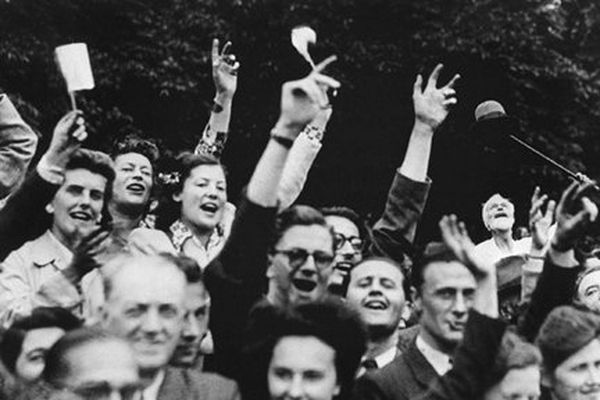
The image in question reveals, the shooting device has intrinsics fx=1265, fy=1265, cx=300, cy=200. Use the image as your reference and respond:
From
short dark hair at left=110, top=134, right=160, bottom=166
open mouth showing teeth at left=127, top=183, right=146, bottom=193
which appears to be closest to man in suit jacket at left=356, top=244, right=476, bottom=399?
open mouth showing teeth at left=127, top=183, right=146, bottom=193

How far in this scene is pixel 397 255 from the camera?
5.66 meters

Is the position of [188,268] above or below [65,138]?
below

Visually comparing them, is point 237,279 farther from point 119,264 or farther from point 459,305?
point 459,305

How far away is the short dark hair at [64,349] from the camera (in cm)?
388

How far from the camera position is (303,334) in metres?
4.39

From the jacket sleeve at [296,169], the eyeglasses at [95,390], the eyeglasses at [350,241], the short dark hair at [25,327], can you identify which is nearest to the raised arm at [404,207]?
the eyeglasses at [350,241]

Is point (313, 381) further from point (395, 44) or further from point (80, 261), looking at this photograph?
point (395, 44)

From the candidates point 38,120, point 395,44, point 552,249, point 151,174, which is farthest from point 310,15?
point 552,249

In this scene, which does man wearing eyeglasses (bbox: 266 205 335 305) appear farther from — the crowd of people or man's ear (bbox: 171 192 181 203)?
man's ear (bbox: 171 192 181 203)

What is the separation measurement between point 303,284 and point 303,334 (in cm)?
59

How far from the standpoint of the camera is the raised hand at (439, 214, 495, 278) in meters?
4.21

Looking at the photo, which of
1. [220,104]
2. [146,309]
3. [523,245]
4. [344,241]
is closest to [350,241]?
[344,241]

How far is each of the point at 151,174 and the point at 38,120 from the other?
6.24 meters

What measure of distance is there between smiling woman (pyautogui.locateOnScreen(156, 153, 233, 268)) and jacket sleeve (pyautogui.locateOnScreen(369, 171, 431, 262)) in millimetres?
778
